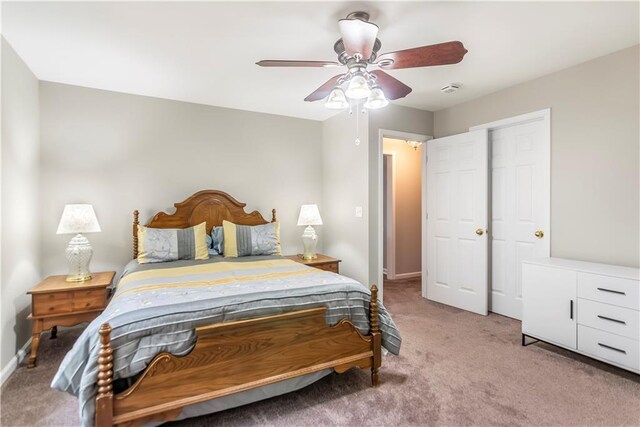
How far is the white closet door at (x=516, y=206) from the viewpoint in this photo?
10.7 ft

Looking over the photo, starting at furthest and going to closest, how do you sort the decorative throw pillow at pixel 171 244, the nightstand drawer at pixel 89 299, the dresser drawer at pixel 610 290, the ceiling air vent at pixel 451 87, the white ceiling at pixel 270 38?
the ceiling air vent at pixel 451 87 < the decorative throw pillow at pixel 171 244 < the nightstand drawer at pixel 89 299 < the dresser drawer at pixel 610 290 < the white ceiling at pixel 270 38

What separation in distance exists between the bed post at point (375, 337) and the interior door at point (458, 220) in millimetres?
1983

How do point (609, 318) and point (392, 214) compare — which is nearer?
point (609, 318)

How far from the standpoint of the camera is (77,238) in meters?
2.92

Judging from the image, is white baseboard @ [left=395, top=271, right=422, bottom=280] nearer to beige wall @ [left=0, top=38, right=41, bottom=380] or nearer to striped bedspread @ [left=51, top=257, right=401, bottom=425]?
striped bedspread @ [left=51, top=257, right=401, bottom=425]

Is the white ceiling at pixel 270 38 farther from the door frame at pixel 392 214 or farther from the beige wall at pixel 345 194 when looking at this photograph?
the door frame at pixel 392 214

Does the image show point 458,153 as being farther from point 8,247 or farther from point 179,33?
point 8,247

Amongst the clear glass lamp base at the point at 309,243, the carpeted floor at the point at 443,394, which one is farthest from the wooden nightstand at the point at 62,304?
the clear glass lamp base at the point at 309,243

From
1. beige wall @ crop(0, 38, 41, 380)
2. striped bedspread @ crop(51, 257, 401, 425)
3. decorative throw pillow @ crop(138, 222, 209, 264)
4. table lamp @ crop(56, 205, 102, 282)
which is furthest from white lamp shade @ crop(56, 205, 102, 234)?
striped bedspread @ crop(51, 257, 401, 425)

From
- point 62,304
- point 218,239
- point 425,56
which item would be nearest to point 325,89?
point 425,56

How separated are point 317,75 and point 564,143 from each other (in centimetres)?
237

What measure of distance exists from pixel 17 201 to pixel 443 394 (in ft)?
11.5

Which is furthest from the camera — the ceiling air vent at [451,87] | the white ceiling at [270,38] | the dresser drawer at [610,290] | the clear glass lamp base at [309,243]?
the clear glass lamp base at [309,243]

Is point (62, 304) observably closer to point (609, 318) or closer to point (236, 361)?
point (236, 361)
